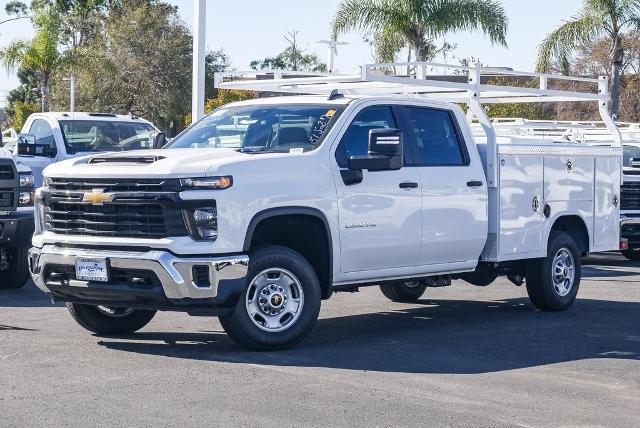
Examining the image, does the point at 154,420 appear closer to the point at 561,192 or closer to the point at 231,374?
the point at 231,374

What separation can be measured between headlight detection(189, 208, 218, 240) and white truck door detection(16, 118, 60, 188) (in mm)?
9359

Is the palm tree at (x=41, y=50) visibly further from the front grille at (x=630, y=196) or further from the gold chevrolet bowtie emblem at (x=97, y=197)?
the gold chevrolet bowtie emblem at (x=97, y=197)

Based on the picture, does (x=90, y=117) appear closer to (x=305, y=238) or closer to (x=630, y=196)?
(x=630, y=196)

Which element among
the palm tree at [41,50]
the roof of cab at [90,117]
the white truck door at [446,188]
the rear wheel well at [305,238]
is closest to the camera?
the rear wheel well at [305,238]

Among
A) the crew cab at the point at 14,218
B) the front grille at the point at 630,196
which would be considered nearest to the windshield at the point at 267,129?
the crew cab at the point at 14,218

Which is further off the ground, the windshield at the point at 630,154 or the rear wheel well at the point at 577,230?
the windshield at the point at 630,154

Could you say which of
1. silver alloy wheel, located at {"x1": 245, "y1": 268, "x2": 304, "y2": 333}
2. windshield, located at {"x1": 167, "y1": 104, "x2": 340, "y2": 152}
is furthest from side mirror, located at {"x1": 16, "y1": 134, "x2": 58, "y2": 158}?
silver alloy wheel, located at {"x1": 245, "y1": 268, "x2": 304, "y2": 333}

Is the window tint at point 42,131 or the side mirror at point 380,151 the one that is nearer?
the side mirror at point 380,151

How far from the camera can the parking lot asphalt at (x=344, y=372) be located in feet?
23.2

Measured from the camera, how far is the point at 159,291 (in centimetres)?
877

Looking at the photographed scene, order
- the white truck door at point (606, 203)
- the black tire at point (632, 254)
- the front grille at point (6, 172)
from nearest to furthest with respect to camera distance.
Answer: the white truck door at point (606, 203) → the front grille at point (6, 172) → the black tire at point (632, 254)

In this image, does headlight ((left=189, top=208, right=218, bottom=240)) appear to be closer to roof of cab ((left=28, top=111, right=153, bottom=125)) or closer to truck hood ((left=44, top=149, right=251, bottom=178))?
truck hood ((left=44, top=149, right=251, bottom=178))

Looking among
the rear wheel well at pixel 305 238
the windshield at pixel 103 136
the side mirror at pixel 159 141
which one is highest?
the windshield at pixel 103 136

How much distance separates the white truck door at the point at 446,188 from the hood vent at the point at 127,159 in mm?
2433
